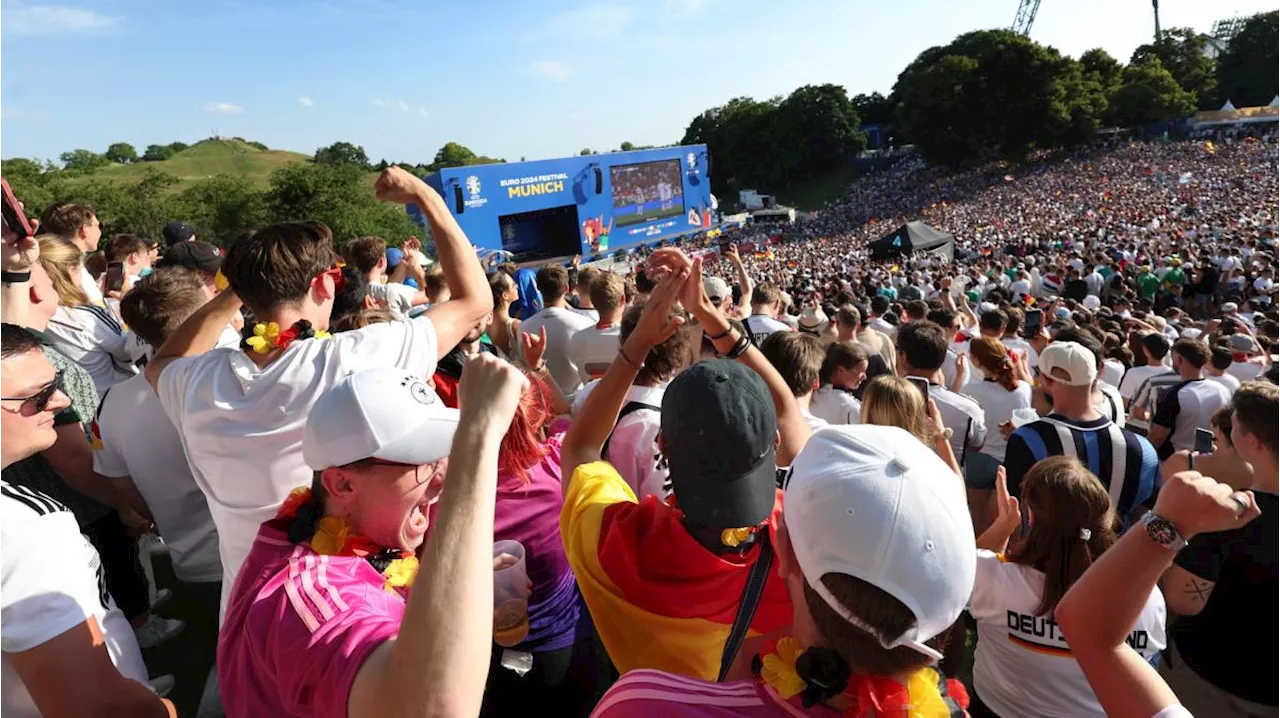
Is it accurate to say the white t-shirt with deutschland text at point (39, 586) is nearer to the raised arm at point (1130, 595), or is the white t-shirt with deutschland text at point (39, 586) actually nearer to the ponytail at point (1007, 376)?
the raised arm at point (1130, 595)

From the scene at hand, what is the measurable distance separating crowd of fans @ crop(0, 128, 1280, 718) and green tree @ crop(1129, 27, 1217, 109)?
7121 cm

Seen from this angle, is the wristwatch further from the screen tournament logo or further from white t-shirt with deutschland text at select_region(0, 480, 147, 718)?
the screen tournament logo

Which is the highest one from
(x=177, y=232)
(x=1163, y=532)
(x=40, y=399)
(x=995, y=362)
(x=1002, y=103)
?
(x=1002, y=103)

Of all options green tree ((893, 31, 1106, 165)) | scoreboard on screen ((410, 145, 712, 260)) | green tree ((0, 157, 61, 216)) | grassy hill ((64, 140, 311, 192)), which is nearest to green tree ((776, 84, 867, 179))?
green tree ((893, 31, 1106, 165))

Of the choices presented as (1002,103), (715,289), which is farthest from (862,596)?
(1002,103)

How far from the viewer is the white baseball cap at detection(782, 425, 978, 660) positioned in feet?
3.98

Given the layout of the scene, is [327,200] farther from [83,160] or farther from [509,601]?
[83,160]

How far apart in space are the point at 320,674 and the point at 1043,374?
12.4 ft

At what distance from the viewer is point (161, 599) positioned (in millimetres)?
3555

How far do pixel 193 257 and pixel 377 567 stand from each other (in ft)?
13.3

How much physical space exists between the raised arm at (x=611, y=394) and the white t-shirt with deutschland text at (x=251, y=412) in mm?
626

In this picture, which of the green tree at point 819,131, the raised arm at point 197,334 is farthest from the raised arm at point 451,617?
the green tree at point 819,131

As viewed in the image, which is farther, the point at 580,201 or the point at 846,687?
the point at 580,201

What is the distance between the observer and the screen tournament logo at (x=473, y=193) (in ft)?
100
